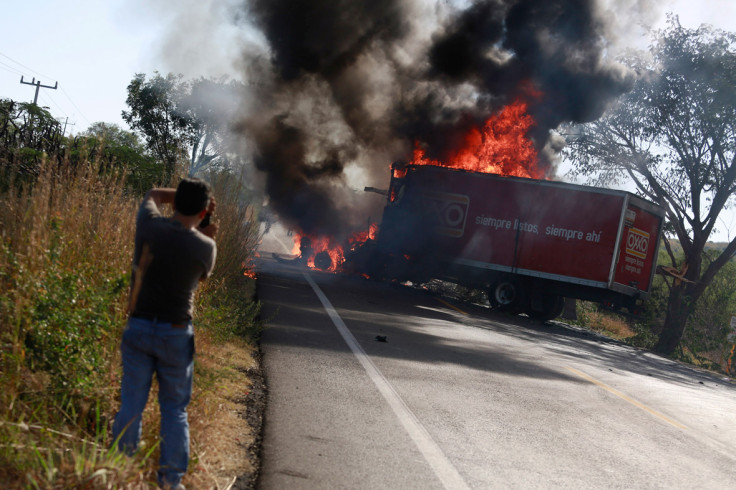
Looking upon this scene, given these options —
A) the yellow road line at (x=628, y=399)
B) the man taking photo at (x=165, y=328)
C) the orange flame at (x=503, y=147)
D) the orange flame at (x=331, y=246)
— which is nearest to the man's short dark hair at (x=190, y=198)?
the man taking photo at (x=165, y=328)

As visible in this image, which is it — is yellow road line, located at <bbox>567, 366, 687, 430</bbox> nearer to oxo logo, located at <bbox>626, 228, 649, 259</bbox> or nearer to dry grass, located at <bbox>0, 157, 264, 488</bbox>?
dry grass, located at <bbox>0, 157, 264, 488</bbox>

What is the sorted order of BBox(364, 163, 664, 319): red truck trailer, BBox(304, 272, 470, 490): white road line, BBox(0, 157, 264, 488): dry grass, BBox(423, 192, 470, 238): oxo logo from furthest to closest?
BBox(423, 192, 470, 238): oxo logo < BBox(364, 163, 664, 319): red truck trailer < BBox(304, 272, 470, 490): white road line < BBox(0, 157, 264, 488): dry grass

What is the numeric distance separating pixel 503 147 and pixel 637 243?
6.24 meters

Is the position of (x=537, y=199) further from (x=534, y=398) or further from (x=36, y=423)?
(x=36, y=423)

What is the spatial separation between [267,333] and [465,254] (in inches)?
468

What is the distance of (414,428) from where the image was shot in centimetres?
629

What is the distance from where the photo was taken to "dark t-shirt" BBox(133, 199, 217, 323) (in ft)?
12.7

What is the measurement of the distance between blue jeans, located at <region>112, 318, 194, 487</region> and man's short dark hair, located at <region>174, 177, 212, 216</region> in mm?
612

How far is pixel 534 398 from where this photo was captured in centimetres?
841

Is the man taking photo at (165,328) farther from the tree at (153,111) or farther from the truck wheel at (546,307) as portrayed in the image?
the tree at (153,111)

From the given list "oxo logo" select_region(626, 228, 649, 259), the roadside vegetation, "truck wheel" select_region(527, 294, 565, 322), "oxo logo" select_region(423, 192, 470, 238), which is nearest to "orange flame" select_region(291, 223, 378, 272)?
"oxo logo" select_region(423, 192, 470, 238)

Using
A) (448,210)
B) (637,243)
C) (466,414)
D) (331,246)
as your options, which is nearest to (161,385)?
(466,414)

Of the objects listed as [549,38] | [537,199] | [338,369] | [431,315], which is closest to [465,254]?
[537,199]

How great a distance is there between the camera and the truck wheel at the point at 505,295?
21.5 m
